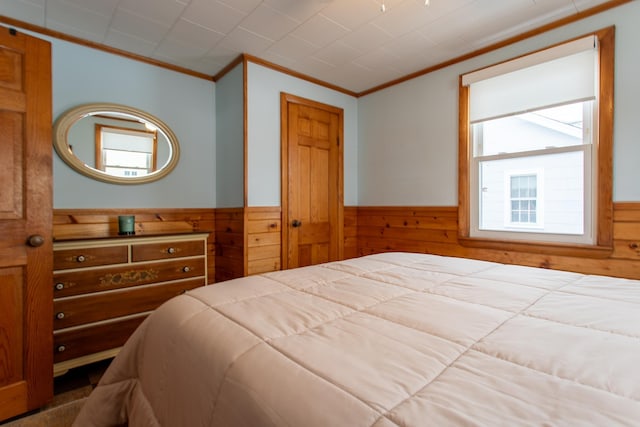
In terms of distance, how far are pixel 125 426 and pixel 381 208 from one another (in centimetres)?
279

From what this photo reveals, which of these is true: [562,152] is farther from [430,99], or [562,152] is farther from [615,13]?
[430,99]

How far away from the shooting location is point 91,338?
2111mm

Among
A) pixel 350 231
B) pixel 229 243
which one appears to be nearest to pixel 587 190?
pixel 350 231

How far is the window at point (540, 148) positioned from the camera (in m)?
2.14

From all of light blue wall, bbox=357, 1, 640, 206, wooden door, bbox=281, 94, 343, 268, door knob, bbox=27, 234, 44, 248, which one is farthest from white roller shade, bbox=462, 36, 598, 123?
door knob, bbox=27, 234, 44, 248

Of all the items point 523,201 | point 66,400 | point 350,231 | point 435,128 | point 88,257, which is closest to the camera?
point 66,400

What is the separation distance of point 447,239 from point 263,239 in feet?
5.64

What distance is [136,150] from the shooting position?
2.71 metres

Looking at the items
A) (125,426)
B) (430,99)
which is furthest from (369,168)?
(125,426)

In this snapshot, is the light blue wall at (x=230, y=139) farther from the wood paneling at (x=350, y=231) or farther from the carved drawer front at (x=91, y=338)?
the wood paneling at (x=350, y=231)

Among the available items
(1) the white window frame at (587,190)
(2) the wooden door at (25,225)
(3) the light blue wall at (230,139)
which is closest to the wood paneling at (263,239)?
(3) the light blue wall at (230,139)

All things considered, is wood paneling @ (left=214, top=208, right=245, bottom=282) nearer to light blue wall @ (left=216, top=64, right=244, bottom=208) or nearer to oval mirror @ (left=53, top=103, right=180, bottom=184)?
light blue wall @ (left=216, top=64, right=244, bottom=208)

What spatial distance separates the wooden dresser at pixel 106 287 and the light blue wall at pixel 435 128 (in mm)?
2136

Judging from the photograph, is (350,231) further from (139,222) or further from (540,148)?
(139,222)
